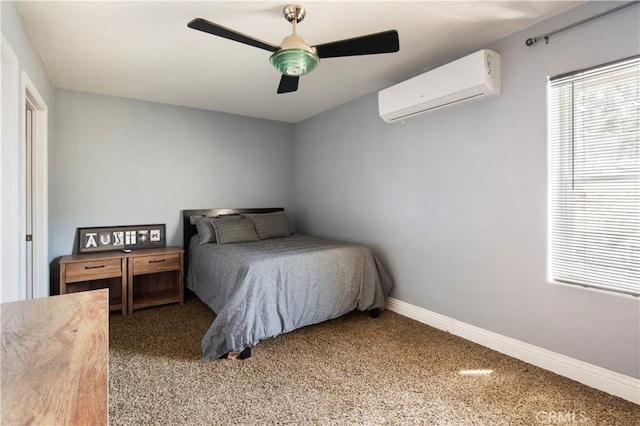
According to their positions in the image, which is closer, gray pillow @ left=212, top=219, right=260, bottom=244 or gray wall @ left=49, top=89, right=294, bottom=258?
gray wall @ left=49, top=89, right=294, bottom=258

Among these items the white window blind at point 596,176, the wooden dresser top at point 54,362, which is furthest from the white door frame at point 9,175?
the white window blind at point 596,176

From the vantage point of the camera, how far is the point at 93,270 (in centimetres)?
312

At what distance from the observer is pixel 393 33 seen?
1.74 m

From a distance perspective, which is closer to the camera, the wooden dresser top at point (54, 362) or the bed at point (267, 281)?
the wooden dresser top at point (54, 362)

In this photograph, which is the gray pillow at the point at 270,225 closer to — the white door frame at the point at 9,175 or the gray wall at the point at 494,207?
the gray wall at the point at 494,207

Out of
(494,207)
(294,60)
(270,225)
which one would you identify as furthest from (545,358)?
Result: (270,225)

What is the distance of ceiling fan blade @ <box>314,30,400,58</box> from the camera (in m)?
1.77

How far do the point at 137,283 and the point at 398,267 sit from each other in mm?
2898

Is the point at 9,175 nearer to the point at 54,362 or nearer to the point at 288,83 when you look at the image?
the point at 54,362

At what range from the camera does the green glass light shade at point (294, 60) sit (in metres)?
1.82

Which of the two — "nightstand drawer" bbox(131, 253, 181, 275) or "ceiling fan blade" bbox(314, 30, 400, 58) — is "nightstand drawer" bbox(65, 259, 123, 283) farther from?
"ceiling fan blade" bbox(314, 30, 400, 58)

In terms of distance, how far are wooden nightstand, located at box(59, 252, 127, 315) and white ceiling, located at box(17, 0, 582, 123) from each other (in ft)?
5.62

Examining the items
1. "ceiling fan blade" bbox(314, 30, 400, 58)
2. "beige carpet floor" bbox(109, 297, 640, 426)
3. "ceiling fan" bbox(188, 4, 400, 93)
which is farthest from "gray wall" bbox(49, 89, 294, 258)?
"ceiling fan blade" bbox(314, 30, 400, 58)

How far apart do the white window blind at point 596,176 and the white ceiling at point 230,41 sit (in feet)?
1.86
